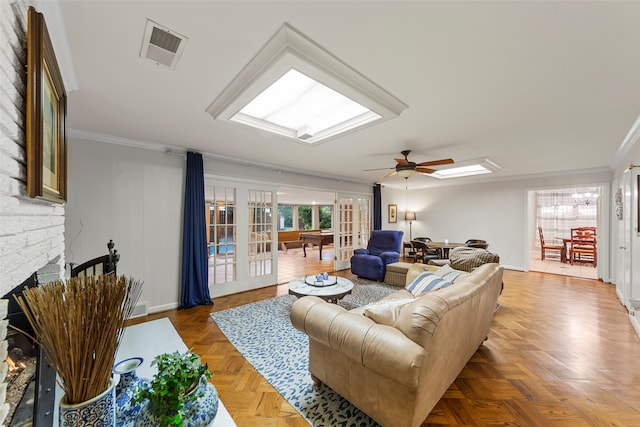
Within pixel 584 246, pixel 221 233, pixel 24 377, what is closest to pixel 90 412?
pixel 24 377

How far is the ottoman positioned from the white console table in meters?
3.42

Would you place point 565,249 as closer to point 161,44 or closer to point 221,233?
point 221,233

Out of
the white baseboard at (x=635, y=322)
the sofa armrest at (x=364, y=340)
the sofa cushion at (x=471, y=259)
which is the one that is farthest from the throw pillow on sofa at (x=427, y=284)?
the white baseboard at (x=635, y=322)

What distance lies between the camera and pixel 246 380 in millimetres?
2025

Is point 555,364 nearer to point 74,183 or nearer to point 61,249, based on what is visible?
point 61,249

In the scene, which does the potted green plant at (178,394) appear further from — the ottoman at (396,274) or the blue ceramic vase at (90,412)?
the ottoman at (396,274)

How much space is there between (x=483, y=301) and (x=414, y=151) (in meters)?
2.35

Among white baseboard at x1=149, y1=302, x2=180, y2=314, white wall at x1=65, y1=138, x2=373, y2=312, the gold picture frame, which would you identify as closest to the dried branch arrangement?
the gold picture frame

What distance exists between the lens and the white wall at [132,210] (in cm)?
293

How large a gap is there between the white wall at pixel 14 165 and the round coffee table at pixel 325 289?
2.34 m

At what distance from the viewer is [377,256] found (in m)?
5.13

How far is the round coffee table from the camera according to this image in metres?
2.96

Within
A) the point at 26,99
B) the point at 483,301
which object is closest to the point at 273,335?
the point at 483,301

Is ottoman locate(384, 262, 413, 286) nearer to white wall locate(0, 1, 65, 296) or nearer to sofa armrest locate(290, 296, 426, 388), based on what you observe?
sofa armrest locate(290, 296, 426, 388)
